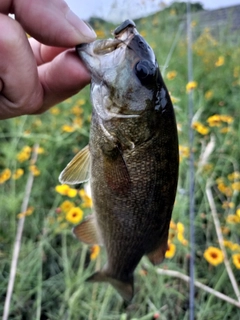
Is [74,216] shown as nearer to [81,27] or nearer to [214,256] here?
[214,256]

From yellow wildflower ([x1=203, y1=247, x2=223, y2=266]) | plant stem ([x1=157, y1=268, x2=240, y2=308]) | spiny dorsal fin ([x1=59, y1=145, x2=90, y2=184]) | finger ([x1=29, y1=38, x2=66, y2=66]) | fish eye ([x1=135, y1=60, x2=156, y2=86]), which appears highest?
fish eye ([x1=135, y1=60, x2=156, y2=86])

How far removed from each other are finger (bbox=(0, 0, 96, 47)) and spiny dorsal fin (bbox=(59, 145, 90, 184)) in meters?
0.29

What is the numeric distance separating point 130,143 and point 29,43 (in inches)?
12.8

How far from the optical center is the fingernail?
0.91 m

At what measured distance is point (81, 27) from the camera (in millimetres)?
911

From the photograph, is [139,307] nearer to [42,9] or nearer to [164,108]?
[164,108]

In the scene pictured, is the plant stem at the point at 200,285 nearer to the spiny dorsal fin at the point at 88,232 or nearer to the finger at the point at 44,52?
the spiny dorsal fin at the point at 88,232

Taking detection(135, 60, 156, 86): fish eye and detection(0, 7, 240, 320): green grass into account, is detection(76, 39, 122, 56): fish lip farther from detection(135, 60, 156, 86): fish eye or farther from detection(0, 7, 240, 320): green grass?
detection(0, 7, 240, 320): green grass

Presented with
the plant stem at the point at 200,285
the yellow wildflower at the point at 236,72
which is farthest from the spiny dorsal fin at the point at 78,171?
the yellow wildflower at the point at 236,72

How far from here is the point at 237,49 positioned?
12.8 ft

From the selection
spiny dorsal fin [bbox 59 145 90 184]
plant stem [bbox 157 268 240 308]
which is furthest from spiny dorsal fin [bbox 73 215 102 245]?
plant stem [bbox 157 268 240 308]

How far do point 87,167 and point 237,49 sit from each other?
3238 millimetres

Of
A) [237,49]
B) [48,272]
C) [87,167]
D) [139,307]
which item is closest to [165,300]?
[139,307]

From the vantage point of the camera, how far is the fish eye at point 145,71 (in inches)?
36.6
